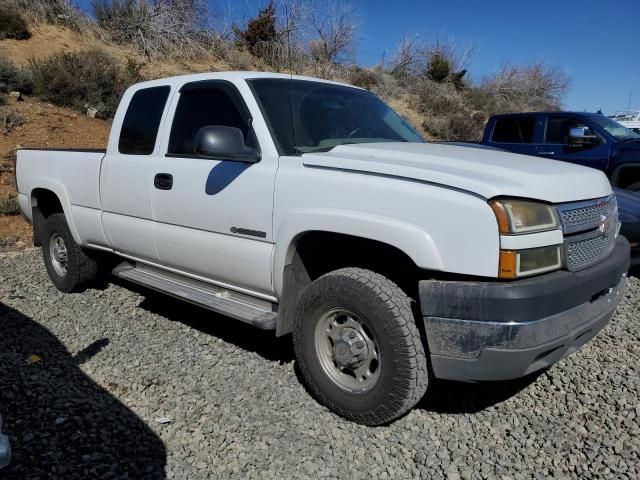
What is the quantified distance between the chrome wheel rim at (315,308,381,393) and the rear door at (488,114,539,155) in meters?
7.31

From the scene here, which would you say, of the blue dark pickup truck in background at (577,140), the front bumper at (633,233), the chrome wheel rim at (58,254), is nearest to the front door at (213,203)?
the chrome wheel rim at (58,254)

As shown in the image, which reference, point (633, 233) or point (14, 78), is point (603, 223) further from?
point (14, 78)

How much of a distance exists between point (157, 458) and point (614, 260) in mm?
2699

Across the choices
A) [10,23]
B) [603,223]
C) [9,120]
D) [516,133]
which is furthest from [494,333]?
[10,23]

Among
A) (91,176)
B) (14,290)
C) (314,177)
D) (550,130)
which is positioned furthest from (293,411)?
(550,130)

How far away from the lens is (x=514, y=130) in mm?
9797

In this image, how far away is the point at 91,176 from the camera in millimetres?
4695

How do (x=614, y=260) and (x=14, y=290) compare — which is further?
(x=14, y=290)

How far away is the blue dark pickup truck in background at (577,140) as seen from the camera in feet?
26.5

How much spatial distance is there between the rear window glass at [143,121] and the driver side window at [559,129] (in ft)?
23.0

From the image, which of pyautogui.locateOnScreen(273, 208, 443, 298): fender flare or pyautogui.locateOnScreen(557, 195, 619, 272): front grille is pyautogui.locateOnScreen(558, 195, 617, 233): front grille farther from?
pyautogui.locateOnScreen(273, 208, 443, 298): fender flare

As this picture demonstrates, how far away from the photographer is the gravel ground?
2785mm

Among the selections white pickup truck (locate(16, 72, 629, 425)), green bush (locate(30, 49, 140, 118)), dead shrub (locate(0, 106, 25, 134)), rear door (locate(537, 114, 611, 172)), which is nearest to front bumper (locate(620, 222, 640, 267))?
white pickup truck (locate(16, 72, 629, 425))

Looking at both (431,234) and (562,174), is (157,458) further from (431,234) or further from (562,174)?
(562,174)
